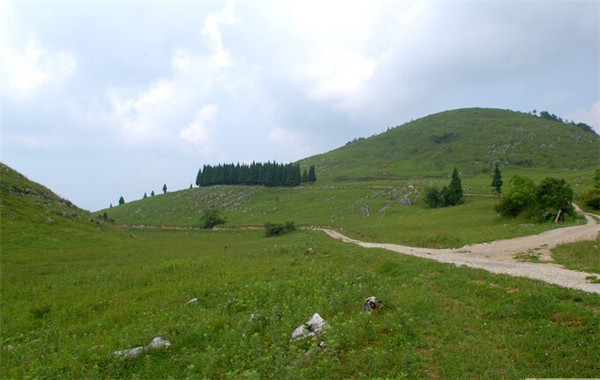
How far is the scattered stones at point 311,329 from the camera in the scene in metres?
10.9

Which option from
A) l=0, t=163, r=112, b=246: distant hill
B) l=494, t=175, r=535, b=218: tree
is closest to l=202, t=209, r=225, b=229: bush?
l=0, t=163, r=112, b=246: distant hill

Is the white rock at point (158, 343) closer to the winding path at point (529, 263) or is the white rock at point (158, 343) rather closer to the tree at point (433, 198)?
the winding path at point (529, 263)

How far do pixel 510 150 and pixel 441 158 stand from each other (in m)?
37.4

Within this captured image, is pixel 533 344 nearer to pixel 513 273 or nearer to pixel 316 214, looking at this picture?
pixel 513 273

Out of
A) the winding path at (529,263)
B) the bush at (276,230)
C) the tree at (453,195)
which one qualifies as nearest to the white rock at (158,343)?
the winding path at (529,263)

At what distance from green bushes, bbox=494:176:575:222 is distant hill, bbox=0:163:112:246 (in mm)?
60729

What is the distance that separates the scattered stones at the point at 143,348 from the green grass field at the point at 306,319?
222mm

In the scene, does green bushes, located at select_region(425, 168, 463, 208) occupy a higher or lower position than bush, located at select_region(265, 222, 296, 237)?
higher

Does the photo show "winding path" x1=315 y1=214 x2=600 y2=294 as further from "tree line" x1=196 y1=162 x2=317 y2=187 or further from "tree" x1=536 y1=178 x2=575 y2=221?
"tree line" x1=196 y1=162 x2=317 y2=187

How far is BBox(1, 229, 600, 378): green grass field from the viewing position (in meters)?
8.89

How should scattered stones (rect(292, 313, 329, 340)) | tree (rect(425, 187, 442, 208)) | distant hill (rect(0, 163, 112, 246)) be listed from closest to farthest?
1. scattered stones (rect(292, 313, 329, 340))
2. distant hill (rect(0, 163, 112, 246))
3. tree (rect(425, 187, 442, 208))

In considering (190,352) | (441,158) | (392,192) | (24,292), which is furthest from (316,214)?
(441,158)

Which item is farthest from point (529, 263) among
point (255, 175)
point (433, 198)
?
point (255, 175)

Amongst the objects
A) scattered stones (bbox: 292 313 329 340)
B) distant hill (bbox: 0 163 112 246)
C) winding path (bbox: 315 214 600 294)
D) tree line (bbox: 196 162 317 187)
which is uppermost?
tree line (bbox: 196 162 317 187)
